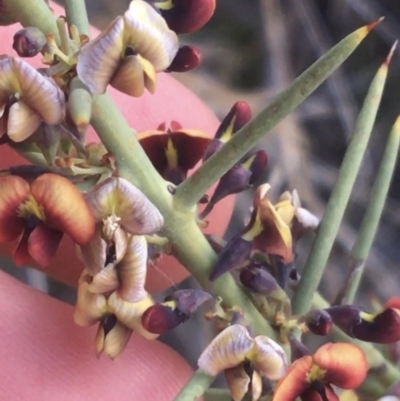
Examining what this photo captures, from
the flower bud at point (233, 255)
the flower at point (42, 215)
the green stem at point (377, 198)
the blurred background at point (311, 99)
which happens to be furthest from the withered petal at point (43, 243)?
the blurred background at point (311, 99)

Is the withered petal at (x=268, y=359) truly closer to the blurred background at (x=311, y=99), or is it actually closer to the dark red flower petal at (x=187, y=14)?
the dark red flower petal at (x=187, y=14)

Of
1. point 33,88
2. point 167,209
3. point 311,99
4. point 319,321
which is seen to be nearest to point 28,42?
point 33,88

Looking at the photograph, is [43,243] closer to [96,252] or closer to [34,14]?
[96,252]

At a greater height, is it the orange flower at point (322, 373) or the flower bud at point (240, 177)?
the flower bud at point (240, 177)

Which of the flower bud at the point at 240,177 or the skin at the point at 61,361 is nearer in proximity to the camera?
the flower bud at the point at 240,177

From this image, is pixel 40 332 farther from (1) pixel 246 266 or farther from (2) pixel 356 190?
(2) pixel 356 190
